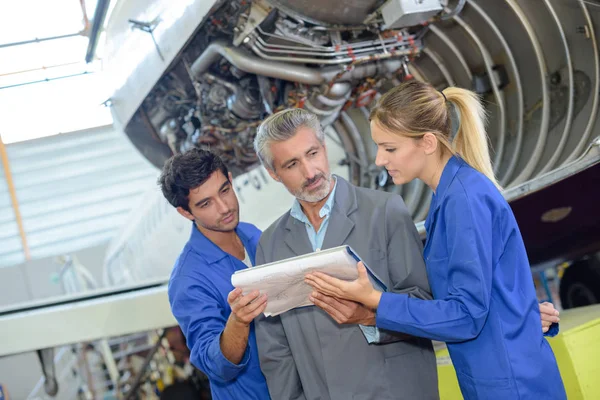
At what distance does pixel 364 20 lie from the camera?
16.1 feet

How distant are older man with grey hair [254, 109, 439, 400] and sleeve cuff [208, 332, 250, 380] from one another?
0.31ft

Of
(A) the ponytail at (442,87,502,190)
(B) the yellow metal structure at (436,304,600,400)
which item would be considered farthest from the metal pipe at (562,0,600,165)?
(A) the ponytail at (442,87,502,190)

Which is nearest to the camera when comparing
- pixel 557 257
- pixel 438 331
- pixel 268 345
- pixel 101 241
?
pixel 438 331

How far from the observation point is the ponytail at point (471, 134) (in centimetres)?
216

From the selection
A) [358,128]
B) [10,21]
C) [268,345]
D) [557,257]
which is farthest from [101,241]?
[268,345]

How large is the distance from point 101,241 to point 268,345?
19.9 metres

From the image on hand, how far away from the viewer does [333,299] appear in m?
2.06

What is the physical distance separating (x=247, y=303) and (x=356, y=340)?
39cm

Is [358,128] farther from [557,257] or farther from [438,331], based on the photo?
[438,331]

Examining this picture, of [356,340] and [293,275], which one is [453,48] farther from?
[293,275]

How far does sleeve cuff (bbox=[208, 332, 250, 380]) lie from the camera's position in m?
2.34

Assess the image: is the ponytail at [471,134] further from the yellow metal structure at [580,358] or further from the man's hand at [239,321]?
the yellow metal structure at [580,358]

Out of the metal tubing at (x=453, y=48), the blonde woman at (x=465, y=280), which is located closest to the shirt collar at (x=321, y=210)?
the blonde woman at (x=465, y=280)

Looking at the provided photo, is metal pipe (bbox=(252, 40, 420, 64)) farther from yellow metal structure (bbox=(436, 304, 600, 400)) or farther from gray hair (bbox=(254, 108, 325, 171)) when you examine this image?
gray hair (bbox=(254, 108, 325, 171))
